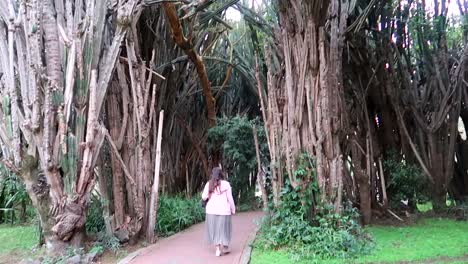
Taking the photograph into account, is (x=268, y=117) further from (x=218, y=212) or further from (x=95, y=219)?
(x=95, y=219)

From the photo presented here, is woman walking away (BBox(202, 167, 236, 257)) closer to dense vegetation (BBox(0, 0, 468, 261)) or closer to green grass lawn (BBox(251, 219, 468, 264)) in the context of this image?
green grass lawn (BBox(251, 219, 468, 264))

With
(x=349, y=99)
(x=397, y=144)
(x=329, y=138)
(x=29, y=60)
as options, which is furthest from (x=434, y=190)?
(x=29, y=60)

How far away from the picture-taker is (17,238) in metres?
10.3

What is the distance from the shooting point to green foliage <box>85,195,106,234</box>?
9.28m

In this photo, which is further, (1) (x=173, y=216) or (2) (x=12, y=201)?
(2) (x=12, y=201)

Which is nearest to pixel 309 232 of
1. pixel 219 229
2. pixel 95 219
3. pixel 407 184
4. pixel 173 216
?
pixel 219 229

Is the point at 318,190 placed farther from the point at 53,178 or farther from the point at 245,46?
the point at 245,46

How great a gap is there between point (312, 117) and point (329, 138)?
0.49m

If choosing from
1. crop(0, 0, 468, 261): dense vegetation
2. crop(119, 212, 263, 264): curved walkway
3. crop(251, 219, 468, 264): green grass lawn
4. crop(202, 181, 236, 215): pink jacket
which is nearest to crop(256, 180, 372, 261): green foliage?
crop(0, 0, 468, 261): dense vegetation

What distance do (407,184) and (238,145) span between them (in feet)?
18.3

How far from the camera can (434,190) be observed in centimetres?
1143

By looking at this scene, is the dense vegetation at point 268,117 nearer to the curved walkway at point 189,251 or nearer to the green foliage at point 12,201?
the green foliage at point 12,201

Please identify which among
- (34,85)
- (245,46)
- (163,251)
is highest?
(245,46)

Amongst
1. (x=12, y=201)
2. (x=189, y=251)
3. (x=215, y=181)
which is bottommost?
(x=189, y=251)
